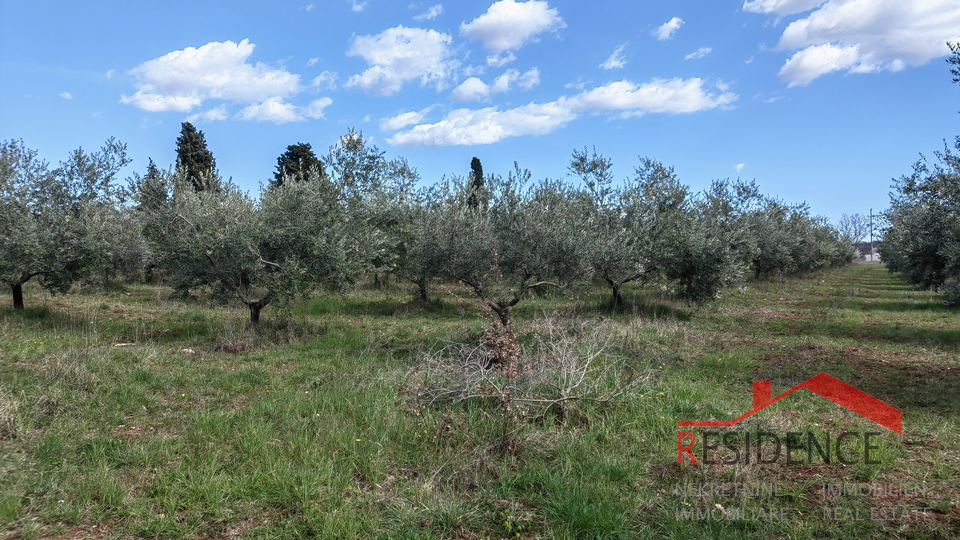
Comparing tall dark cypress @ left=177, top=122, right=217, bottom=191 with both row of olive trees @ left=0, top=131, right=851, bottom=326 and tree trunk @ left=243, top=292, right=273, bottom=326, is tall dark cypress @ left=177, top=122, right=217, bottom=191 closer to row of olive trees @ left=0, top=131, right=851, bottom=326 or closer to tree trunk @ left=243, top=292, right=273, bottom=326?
row of olive trees @ left=0, top=131, right=851, bottom=326

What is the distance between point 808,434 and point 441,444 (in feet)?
11.8

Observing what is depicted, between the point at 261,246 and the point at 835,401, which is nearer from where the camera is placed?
the point at 835,401

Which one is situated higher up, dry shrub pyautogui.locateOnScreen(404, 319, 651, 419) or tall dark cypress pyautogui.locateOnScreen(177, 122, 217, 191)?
tall dark cypress pyautogui.locateOnScreen(177, 122, 217, 191)

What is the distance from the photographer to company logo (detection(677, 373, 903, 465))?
4867 mm

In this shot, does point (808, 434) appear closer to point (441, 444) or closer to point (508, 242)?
point (441, 444)

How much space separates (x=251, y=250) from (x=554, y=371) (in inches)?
297

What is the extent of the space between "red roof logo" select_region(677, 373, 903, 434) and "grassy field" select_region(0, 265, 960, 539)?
0.49 feet

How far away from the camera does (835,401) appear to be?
6637 mm

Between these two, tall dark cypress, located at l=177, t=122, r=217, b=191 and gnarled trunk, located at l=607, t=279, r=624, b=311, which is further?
tall dark cypress, located at l=177, t=122, r=217, b=191

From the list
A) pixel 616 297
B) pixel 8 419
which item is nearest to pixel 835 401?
pixel 616 297

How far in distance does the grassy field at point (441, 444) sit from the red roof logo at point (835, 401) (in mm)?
149

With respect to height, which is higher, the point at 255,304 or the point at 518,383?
the point at 255,304

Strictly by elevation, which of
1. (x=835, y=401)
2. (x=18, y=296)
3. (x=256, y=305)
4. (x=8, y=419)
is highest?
(x=18, y=296)

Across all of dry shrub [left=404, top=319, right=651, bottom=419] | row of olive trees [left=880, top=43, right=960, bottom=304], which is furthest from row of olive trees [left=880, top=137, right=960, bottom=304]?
dry shrub [left=404, top=319, right=651, bottom=419]
